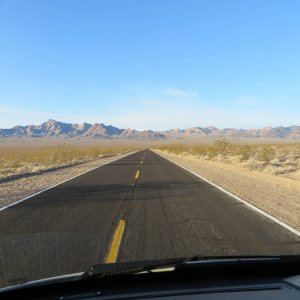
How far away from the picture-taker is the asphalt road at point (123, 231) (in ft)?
23.3

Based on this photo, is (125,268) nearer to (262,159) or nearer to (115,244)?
(115,244)

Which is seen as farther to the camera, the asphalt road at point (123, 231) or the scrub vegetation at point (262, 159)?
the scrub vegetation at point (262, 159)

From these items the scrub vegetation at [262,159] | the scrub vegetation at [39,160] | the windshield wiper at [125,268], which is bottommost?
the scrub vegetation at [39,160]

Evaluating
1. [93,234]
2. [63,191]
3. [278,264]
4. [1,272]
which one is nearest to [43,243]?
[93,234]

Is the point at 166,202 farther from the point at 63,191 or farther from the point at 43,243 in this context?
the point at 43,243

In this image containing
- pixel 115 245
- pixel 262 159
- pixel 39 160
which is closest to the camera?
pixel 115 245

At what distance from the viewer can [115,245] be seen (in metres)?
7.98

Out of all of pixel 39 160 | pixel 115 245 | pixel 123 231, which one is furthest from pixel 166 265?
pixel 39 160

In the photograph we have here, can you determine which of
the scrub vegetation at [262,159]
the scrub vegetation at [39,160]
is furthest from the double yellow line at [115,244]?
the scrub vegetation at [262,159]

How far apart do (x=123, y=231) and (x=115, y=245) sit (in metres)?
1.28

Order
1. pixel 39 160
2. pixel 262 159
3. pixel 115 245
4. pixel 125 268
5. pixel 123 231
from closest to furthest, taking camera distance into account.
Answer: pixel 125 268 → pixel 115 245 → pixel 123 231 → pixel 262 159 → pixel 39 160

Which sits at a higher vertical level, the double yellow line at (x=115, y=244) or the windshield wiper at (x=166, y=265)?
the windshield wiper at (x=166, y=265)

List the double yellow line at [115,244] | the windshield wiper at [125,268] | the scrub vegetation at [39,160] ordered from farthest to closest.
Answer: the scrub vegetation at [39,160] → the double yellow line at [115,244] → the windshield wiper at [125,268]

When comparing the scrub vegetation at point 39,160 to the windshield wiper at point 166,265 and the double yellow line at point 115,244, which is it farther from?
the windshield wiper at point 166,265
